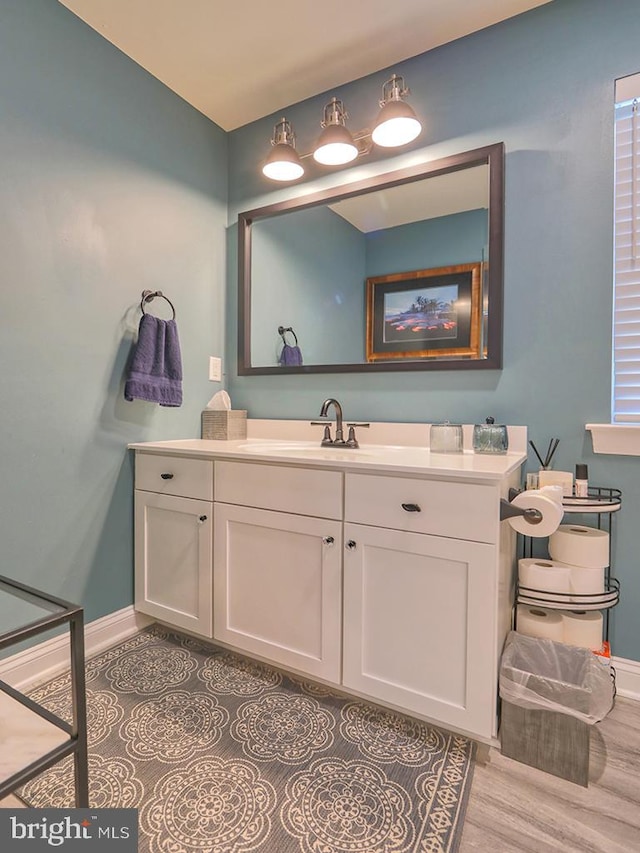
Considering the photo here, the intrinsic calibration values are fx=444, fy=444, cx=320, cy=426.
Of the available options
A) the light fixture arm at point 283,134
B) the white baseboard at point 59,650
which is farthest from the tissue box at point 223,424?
the light fixture arm at point 283,134

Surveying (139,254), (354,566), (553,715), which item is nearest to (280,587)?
(354,566)

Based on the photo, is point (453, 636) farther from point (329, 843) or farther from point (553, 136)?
point (553, 136)

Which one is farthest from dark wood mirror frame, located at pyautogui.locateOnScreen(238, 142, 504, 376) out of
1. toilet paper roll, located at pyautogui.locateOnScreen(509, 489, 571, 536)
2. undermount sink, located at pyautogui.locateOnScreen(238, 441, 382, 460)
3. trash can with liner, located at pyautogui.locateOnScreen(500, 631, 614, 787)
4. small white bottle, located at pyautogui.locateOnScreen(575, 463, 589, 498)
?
trash can with liner, located at pyautogui.locateOnScreen(500, 631, 614, 787)

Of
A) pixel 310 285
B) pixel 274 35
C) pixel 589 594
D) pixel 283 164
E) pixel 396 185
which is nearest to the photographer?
pixel 589 594

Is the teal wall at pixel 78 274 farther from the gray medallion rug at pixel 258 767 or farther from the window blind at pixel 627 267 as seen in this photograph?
the window blind at pixel 627 267

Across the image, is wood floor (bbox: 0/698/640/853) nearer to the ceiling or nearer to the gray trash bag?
the gray trash bag

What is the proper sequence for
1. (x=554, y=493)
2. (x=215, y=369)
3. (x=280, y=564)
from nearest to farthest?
(x=554, y=493) < (x=280, y=564) < (x=215, y=369)

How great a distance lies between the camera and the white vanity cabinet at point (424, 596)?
1.16 m

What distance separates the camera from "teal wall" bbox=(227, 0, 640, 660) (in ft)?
4.87

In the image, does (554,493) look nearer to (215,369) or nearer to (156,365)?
(156,365)

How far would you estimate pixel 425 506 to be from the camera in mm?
1237

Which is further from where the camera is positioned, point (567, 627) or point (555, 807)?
point (567, 627)

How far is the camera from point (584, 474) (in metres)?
1.45

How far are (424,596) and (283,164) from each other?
1.85m
